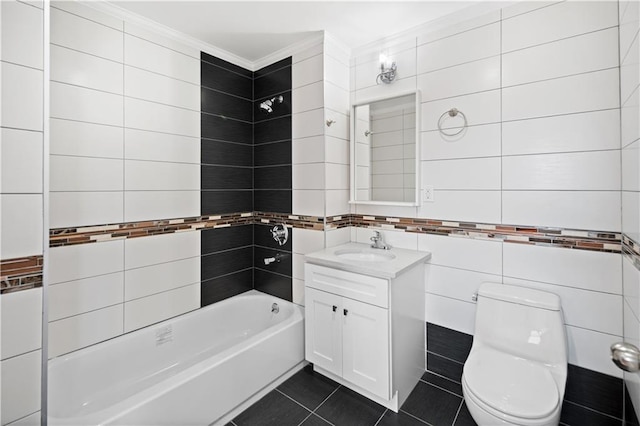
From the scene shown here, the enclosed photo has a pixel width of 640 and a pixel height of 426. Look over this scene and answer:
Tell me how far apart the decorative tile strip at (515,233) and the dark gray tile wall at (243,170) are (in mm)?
714

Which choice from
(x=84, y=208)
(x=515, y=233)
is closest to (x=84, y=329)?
(x=84, y=208)

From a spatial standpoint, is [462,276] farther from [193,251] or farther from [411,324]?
[193,251]

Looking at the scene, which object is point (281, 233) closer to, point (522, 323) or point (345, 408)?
point (345, 408)

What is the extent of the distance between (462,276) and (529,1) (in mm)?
1685

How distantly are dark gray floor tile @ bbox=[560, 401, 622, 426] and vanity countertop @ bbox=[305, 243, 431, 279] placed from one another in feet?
3.55

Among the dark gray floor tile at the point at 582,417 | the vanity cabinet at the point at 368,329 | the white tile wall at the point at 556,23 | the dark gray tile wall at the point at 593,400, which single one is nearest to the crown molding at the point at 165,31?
the vanity cabinet at the point at 368,329

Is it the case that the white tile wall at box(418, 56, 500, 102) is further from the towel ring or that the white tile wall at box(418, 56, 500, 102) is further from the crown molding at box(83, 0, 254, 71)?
the crown molding at box(83, 0, 254, 71)

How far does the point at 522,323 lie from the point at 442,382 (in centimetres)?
71

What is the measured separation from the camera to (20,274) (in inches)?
39.0

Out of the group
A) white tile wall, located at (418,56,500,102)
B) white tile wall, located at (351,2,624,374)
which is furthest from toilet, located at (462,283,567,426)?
white tile wall, located at (418,56,500,102)

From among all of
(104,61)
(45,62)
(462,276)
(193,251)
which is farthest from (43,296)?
(462,276)

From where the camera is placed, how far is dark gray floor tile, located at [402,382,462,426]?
1.67 meters

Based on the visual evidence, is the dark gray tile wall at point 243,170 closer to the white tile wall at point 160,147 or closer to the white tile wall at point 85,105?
the white tile wall at point 160,147

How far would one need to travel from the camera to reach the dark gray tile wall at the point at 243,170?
2.43 m
